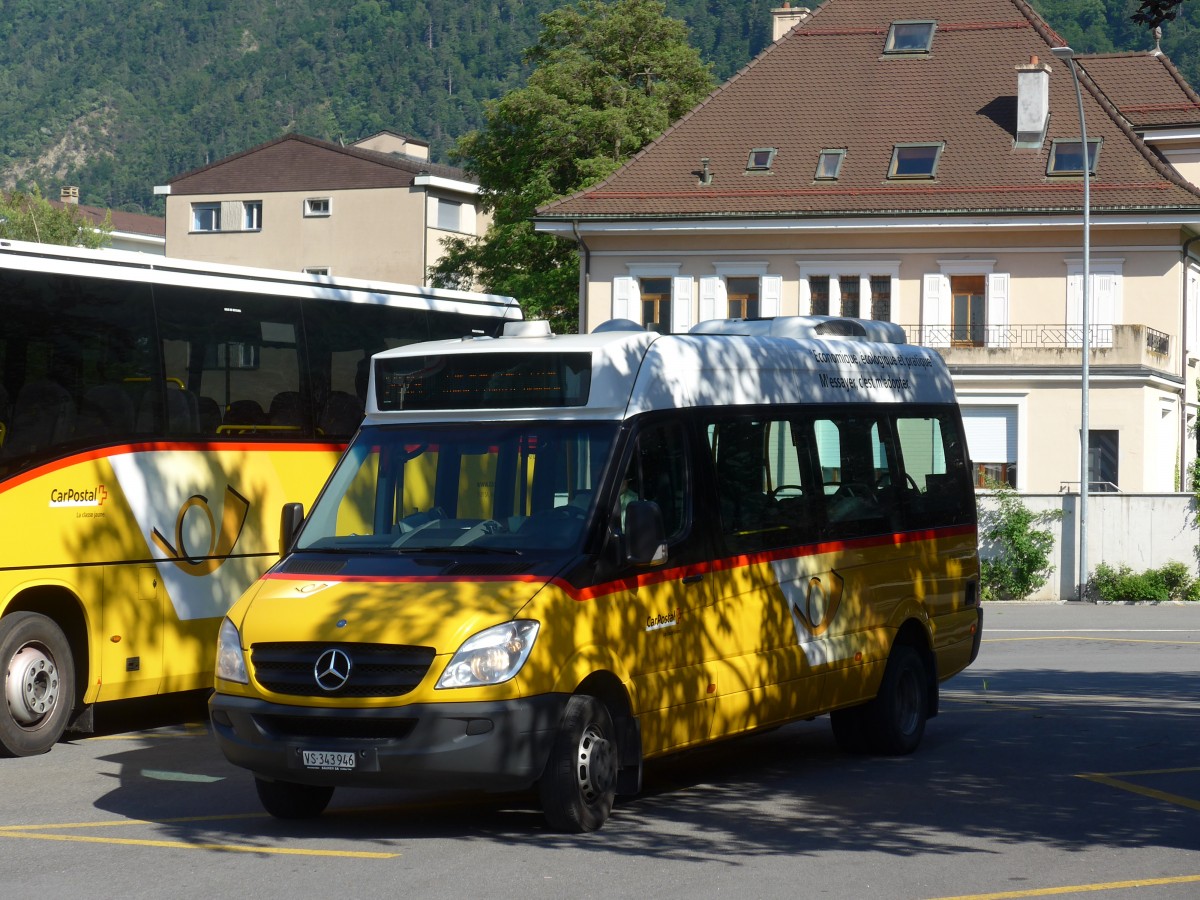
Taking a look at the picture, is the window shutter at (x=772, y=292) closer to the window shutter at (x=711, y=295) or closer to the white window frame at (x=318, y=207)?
the window shutter at (x=711, y=295)

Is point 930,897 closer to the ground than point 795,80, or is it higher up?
closer to the ground

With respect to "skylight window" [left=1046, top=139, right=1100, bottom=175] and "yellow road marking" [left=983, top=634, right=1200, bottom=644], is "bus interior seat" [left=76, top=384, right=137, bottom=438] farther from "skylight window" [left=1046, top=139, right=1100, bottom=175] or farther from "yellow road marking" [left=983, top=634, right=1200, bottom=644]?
"skylight window" [left=1046, top=139, right=1100, bottom=175]

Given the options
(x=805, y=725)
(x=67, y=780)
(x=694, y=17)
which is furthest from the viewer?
(x=694, y=17)

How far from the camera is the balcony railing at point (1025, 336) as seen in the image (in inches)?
1751

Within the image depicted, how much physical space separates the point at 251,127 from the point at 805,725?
627ft

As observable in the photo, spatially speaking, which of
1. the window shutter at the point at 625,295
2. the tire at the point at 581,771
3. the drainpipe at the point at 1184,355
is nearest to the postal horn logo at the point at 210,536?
the tire at the point at 581,771

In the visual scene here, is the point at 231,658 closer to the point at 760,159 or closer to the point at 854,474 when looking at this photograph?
the point at 854,474

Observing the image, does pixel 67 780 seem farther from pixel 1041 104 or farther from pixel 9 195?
pixel 9 195

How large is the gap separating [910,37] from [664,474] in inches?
1718

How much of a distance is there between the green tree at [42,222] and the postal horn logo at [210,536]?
63779 millimetres

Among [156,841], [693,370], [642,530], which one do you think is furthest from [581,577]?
[156,841]

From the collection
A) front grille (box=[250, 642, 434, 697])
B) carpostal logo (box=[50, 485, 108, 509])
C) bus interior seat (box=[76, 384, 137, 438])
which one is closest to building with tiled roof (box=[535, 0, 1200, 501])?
bus interior seat (box=[76, 384, 137, 438])

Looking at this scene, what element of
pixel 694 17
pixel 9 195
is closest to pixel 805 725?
pixel 9 195

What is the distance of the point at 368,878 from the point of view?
27.5 ft
